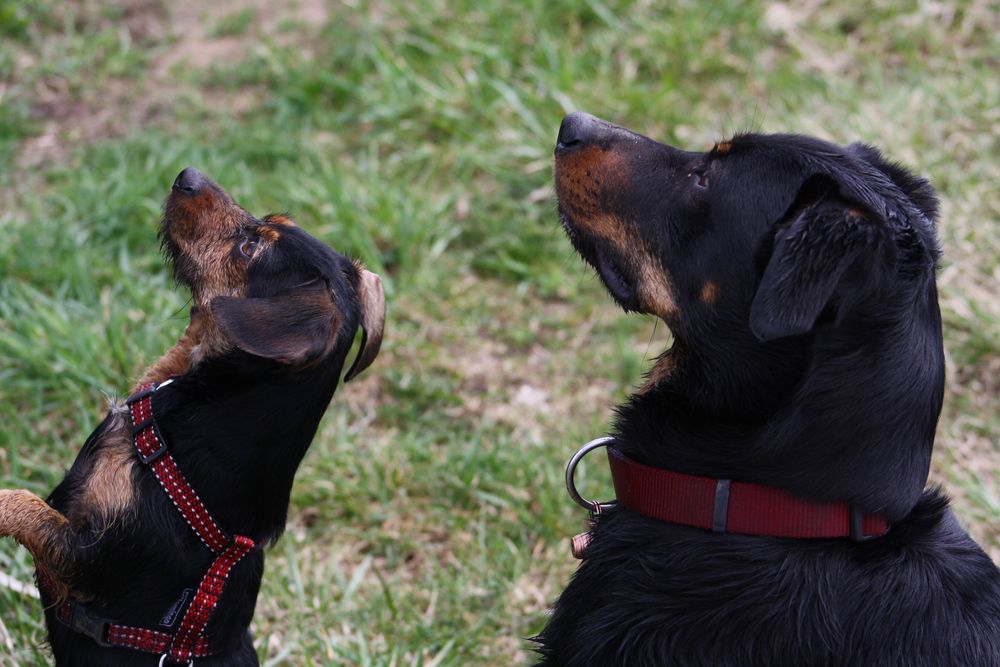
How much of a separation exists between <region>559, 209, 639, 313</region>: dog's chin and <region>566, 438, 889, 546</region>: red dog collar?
485 mm

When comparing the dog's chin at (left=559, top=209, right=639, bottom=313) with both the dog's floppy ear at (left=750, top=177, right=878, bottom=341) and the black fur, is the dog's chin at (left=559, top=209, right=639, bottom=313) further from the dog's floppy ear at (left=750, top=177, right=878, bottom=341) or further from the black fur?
the black fur

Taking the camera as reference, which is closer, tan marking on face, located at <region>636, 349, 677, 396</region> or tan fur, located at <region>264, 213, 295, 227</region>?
tan marking on face, located at <region>636, 349, 677, 396</region>

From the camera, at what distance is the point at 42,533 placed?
2.96 metres

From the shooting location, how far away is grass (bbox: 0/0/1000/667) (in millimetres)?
4289

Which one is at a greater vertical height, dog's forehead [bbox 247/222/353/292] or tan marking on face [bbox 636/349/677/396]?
dog's forehead [bbox 247/222/353/292]

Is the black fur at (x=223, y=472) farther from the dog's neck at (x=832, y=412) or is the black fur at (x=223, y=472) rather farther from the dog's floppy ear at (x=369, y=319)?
the dog's neck at (x=832, y=412)

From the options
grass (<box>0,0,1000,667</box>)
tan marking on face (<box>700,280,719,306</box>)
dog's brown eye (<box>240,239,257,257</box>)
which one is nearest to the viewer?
tan marking on face (<box>700,280,719,306</box>)

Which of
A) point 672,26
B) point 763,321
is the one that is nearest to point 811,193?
point 763,321

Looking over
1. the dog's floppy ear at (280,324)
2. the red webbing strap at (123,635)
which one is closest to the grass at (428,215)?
the red webbing strap at (123,635)

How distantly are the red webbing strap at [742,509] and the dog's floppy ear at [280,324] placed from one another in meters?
0.96

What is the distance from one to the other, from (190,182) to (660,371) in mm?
1634

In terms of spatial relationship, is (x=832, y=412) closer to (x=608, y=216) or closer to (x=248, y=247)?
(x=608, y=216)

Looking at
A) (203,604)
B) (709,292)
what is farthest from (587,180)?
(203,604)

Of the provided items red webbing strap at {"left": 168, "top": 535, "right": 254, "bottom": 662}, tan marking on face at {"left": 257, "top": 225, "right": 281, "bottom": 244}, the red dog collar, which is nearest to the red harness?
red webbing strap at {"left": 168, "top": 535, "right": 254, "bottom": 662}
